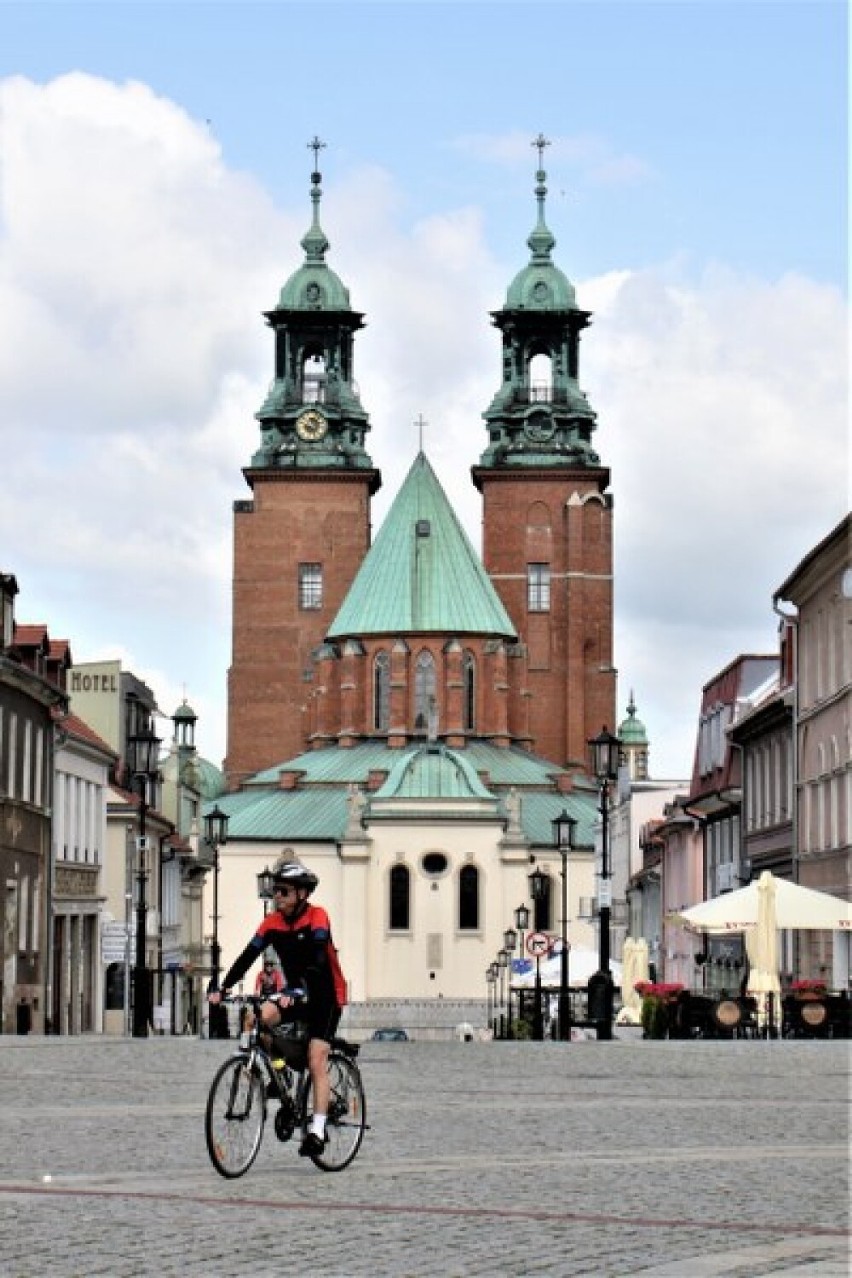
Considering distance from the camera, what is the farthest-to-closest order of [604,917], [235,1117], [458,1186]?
[604,917] < [235,1117] < [458,1186]

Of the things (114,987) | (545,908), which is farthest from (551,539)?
(114,987)

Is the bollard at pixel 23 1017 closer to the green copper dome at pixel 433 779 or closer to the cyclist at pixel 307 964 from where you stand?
the cyclist at pixel 307 964

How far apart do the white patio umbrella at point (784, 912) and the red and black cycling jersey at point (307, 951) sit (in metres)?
25.5

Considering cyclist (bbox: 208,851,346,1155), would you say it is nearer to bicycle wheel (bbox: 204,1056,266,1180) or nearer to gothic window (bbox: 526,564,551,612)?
bicycle wheel (bbox: 204,1056,266,1180)

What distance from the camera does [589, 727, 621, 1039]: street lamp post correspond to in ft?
140

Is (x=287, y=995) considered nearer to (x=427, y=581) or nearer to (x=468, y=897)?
(x=468, y=897)

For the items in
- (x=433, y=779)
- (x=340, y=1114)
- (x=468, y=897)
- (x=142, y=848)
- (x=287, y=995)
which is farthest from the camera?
(x=433, y=779)

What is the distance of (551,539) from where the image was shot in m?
143

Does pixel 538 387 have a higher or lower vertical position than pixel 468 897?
higher

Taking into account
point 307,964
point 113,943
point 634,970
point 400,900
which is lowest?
point 307,964

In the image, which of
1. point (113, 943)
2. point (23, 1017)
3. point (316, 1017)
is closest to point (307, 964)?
point (316, 1017)

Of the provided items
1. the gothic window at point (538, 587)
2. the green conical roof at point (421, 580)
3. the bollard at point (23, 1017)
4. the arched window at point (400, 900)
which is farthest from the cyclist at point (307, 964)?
the gothic window at point (538, 587)

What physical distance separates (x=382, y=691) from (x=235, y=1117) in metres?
129

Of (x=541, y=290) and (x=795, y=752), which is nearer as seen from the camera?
(x=795, y=752)
